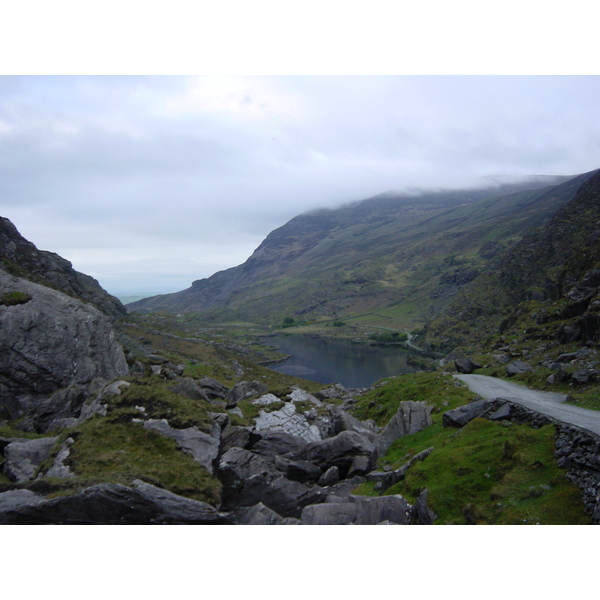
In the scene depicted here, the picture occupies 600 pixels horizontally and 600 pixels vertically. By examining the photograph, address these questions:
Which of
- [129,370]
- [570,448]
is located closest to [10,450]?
[129,370]

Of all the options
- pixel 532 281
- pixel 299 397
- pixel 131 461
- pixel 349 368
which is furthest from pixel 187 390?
pixel 532 281

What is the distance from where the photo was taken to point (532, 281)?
160 m

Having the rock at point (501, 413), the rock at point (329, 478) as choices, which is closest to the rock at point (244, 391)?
the rock at point (329, 478)

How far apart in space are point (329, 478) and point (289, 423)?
9191 mm

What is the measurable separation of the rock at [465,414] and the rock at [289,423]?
38.5ft

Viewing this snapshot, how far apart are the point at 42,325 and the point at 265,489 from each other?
98.4ft

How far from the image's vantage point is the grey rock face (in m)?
35.3

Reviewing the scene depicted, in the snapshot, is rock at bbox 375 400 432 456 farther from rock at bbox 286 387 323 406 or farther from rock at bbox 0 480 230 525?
rock at bbox 0 480 230 525

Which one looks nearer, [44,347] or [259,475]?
[259,475]

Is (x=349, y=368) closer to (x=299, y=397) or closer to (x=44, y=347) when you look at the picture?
(x=299, y=397)

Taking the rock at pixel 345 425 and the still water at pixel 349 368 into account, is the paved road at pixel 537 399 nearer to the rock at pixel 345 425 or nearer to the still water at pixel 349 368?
the rock at pixel 345 425

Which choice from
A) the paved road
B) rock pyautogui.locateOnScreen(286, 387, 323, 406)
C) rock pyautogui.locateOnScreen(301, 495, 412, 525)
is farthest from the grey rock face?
the paved road

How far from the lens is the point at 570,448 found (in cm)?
1745

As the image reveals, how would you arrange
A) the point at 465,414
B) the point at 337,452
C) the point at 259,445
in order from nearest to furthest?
the point at 337,452 → the point at 465,414 → the point at 259,445
